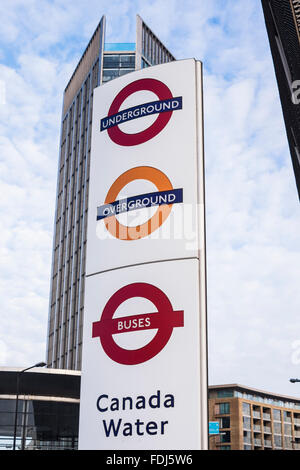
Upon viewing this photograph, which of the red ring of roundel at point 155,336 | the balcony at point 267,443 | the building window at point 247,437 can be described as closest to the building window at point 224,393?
the building window at point 247,437

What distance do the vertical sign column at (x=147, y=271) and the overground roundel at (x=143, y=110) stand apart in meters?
0.02

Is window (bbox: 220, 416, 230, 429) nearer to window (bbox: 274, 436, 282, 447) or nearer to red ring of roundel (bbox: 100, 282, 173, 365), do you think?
window (bbox: 274, 436, 282, 447)

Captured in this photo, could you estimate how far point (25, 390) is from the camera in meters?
51.0

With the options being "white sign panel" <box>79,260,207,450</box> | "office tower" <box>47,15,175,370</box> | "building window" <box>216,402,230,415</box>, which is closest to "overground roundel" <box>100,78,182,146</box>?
"white sign panel" <box>79,260,207,450</box>

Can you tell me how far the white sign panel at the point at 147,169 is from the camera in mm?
7949

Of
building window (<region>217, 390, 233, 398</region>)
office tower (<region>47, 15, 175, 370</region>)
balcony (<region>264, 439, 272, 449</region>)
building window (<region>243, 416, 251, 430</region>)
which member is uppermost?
office tower (<region>47, 15, 175, 370</region>)

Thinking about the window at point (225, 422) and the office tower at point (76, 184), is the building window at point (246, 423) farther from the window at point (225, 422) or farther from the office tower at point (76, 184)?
the office tower at point (76, 184)

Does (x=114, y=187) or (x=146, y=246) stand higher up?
(x=114, y=187)

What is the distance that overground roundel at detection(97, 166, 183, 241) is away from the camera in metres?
7.98

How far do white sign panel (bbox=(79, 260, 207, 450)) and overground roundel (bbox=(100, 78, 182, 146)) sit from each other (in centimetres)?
210

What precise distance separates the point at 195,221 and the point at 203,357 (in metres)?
1.86

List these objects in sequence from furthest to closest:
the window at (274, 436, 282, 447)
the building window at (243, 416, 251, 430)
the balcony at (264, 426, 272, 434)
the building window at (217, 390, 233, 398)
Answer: the window at (274, 436, 282, 447) < the balcony at (264, 426, 272, 434) < the building window at (217, 390, 233, 398) < the building window at (243, 416, 251, 430)
